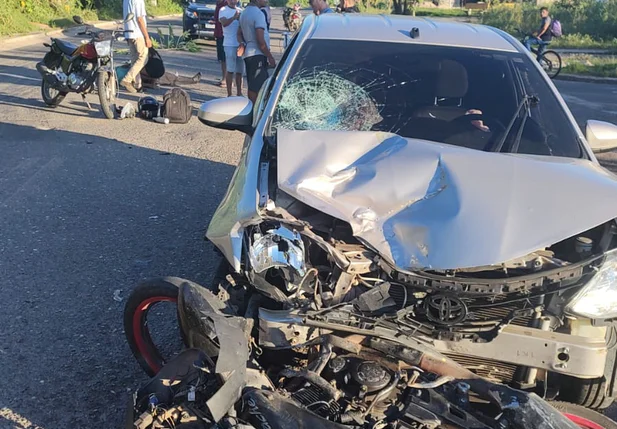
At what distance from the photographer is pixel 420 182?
114 inches

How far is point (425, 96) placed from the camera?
3.84 metres

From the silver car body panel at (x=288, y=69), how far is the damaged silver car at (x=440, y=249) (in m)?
0.02

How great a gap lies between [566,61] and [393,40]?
16.1 m

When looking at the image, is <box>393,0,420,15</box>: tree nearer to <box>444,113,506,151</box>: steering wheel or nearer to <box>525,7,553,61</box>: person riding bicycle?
<box>525,7,553,61</box>: person riding bicycle

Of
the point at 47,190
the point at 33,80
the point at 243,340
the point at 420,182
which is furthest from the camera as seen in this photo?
the point at 33,80

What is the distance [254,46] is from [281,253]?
6.48m

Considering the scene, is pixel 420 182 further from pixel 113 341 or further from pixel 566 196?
pixel 113 341

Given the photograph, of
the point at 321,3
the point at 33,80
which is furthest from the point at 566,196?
the point at 33,80

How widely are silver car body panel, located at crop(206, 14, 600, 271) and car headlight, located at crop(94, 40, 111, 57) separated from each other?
5.56 m

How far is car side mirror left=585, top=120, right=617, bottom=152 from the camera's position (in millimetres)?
3867

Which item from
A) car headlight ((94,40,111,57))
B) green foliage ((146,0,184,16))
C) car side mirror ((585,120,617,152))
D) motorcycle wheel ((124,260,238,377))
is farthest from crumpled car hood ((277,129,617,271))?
green foliage ((146,0,184,16))

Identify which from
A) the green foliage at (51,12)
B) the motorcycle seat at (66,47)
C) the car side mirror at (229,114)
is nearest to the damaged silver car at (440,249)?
the car side mirror at (229,114)

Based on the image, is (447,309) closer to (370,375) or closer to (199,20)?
(370,375)

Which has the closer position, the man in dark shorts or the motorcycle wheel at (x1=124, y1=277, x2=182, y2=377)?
the motorcycle wheel at (x1=124, y1=277, x2=182, y2=377)
